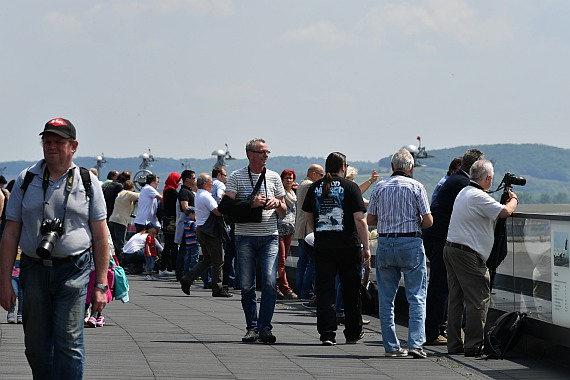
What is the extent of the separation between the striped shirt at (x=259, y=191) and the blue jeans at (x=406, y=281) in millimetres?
1211

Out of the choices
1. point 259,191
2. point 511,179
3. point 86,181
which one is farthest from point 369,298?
point 86,181

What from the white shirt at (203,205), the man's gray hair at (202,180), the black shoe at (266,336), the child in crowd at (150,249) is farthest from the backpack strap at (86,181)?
the child in crowd at (150,249)

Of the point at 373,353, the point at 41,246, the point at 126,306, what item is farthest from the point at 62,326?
the point at 126,306

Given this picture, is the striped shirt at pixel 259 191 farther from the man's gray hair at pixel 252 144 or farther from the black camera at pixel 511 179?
the black camera at pixel 511 179

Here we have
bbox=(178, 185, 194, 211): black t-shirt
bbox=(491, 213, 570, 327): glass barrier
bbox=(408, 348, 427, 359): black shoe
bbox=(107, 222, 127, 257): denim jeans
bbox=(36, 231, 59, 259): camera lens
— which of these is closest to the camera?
bbox=(36, 231, 59, 259): camera lens

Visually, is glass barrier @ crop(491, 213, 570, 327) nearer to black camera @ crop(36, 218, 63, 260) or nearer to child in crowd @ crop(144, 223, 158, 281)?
black camera @ crop(36, 218, 63, 260)

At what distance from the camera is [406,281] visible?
11.5 meters

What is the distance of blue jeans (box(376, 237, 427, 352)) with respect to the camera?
1126 cm

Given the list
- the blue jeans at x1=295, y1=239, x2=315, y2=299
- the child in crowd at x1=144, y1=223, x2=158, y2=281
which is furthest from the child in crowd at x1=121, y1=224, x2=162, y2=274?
the blue jeans at x1=295, y1=239, x2=315, y2=299

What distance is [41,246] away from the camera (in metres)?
6.85

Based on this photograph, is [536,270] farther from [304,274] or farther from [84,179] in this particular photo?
A: [304,274]

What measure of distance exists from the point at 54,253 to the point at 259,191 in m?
5.30

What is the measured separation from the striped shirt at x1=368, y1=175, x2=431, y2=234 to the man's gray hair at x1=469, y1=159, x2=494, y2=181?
481 mm

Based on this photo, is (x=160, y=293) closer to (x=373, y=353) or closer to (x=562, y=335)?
(x=373, y=353)
